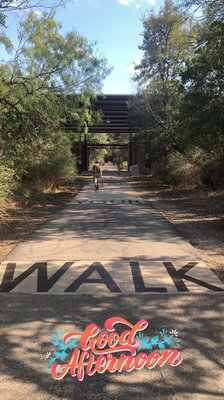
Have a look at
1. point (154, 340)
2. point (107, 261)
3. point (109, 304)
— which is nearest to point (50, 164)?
point (107, 261)

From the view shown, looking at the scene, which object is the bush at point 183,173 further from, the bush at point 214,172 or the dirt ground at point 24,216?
the dirt ground at point 24,216

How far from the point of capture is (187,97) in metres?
14.5

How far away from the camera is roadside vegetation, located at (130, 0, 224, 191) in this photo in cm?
1255

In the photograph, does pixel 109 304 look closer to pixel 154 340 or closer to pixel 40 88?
pixel 154 340

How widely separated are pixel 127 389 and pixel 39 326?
1381 mm

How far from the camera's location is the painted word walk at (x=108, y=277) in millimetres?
5242

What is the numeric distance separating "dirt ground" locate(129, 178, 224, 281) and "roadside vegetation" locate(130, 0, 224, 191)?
1.32m

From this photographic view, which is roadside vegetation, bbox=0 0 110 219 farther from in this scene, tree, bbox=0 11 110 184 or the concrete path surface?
Result: the concrete path surface

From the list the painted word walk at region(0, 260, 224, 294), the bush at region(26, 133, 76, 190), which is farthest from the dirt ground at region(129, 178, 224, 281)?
the bush at region(26, 133, 76, 190)

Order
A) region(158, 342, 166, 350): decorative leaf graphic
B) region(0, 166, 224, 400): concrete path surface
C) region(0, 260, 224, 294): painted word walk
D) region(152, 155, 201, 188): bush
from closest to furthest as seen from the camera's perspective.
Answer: region(0, 166, 224, 400): concrete path surface, region(158, 342, 166, 350): decorative leaf graphic, region(0, 260, 224, 294): painted word walk, region(152, 155, 201, 188): bush

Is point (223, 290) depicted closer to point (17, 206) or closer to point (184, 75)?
point (17, 206)

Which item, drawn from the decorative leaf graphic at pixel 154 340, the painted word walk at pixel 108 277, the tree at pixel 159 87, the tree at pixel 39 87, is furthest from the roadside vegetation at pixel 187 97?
the decorative leaf graphic at pixel 154 340

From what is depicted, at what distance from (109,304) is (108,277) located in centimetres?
102

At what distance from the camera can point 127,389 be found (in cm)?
305
